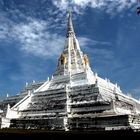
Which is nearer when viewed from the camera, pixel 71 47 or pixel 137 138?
pixel 137 138

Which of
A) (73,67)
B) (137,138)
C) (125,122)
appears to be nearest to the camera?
(137,138)

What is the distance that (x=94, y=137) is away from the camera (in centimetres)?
2230

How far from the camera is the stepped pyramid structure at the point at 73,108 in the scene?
40125mm

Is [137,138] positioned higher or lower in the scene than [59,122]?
lower

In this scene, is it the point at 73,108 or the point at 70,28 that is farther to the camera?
the point at 70,28

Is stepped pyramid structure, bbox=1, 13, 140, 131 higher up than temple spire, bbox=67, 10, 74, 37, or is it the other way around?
temple spire, bbox=67, 10, 74, 37

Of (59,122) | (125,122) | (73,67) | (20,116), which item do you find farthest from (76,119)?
(73,67)

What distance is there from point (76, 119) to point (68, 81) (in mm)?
14301

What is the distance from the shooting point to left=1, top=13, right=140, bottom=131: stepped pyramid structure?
40.1m

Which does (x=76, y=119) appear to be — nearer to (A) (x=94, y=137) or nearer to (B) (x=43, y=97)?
(B) (x=43, y=97)

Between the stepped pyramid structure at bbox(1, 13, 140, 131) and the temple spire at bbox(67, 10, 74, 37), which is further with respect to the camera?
the temple spire at bbox(67, 10, 74, 37)

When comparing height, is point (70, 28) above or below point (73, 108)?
above

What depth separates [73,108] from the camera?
150 ft

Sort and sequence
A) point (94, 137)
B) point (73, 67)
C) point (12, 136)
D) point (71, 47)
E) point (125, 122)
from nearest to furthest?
point (94, 137) < point (12, 136) < point (125, 122) < point (73, 67) < point (71, 47)
